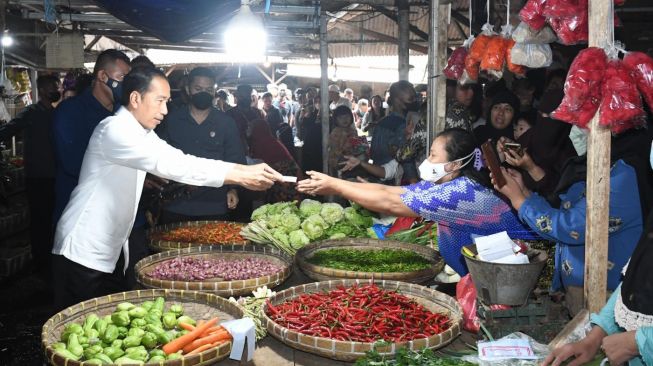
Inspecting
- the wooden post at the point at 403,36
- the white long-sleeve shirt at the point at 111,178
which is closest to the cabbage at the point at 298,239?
the white long-sleeve shirt at the point at 111,178

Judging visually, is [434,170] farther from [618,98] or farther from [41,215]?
[41,215]

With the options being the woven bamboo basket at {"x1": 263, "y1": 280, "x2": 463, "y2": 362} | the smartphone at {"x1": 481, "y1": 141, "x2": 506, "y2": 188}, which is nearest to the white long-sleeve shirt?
the woven bamboo basket at {"x1": 263, "y1": 280, "x2": 463, "y2": 362}

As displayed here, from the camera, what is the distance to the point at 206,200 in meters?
5.73

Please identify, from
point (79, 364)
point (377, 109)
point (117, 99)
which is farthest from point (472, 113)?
point (377, 109)

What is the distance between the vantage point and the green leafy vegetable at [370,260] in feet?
13.4

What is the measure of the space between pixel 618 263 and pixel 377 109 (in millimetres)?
10902

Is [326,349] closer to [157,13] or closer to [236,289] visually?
[236,289]

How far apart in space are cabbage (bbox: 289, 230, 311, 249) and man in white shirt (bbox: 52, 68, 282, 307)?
3.74 feet

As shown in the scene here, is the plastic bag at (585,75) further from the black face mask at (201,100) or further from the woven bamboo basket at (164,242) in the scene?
the black face mask at (201,100)

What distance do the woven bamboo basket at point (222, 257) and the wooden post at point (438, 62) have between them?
163 centimetres

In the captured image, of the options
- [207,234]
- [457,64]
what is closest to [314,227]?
[207,234]

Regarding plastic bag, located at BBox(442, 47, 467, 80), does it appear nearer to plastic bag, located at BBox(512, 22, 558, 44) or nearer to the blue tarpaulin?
plastic bag, located at BBox(512, 22, 558, 44)

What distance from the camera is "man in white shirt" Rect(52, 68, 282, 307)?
370 cm

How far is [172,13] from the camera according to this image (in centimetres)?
625
